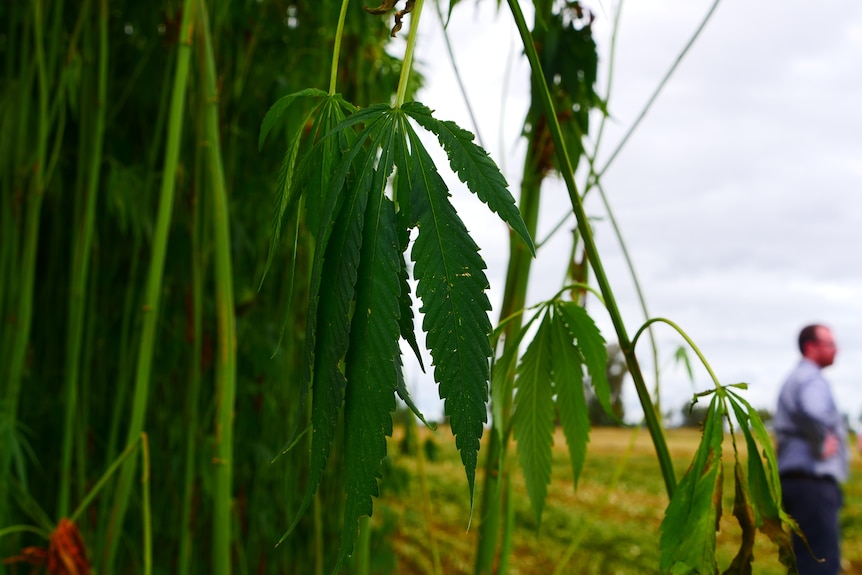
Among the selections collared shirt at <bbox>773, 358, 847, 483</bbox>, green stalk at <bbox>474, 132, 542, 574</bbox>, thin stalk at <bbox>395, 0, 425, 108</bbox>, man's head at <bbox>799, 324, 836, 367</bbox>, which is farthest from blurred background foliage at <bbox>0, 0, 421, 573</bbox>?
man's head at <bbox>799, 324, 836, 367</bbox>

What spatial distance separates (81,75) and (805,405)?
237 cm

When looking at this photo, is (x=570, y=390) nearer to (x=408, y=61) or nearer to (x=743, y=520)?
(x=743, y=520)

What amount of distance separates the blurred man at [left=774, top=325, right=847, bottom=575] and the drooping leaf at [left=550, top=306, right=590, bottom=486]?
236 centimetres

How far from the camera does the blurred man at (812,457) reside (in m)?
2.65

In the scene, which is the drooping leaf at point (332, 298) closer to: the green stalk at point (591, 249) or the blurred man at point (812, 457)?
the green stalk at point (591, 249)

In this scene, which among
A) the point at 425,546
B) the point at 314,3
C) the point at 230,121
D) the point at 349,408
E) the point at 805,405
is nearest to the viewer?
the point at 349,408

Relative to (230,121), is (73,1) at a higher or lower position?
higher

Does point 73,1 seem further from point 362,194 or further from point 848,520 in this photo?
point 848,520

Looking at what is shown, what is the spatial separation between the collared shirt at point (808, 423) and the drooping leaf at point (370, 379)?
2.65m

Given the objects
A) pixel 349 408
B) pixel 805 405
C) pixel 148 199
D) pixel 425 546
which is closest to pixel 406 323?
pixel 349 408

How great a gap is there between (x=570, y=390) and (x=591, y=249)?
6.3 inches

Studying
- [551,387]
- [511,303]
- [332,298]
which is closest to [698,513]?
[551,387]

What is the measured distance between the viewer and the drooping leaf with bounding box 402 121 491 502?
297mm

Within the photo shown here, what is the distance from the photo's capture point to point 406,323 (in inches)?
12.9
